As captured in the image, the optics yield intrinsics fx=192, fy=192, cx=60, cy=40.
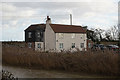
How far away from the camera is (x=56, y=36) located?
3947 cm

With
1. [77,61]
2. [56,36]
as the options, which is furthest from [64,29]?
[77,61]

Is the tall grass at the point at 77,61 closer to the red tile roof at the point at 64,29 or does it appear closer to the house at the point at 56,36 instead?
the house at the point at 56,36

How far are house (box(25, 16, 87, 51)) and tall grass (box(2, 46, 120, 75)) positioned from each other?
26.4 metres

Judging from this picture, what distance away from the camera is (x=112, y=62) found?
7977mm

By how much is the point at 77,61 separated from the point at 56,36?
3070 cm

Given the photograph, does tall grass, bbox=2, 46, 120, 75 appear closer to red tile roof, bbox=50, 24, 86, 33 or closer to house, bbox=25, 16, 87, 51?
house, bbox=25, 16, 87, 51

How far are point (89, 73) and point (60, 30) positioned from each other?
32.7 m

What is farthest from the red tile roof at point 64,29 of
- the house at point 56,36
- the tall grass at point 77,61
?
the tall grass at point 77,61

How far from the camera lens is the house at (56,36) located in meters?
39.7

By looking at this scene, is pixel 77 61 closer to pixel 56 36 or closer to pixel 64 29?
pixel 56 36

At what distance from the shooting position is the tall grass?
26.4 feet

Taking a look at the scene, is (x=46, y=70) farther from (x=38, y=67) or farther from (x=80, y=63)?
(x=80, y=63)

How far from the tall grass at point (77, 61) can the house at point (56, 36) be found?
2637cm

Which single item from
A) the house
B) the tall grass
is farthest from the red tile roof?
the tall grass
